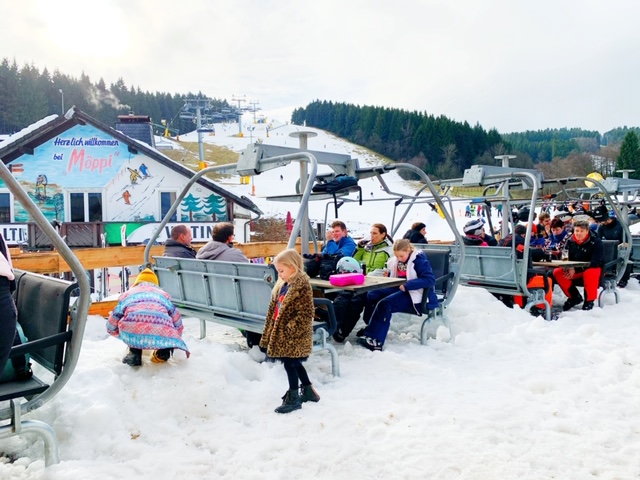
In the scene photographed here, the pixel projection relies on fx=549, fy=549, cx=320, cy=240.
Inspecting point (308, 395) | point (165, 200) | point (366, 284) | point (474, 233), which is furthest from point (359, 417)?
point (165, 200)

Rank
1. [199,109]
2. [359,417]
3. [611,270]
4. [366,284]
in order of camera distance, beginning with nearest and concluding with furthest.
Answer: [359,417]
[366,284]
[611,270]
[199,109]

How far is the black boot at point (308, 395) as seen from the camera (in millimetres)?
4477

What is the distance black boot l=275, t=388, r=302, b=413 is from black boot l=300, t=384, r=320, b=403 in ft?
0.30

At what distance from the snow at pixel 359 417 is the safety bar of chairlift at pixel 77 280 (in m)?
0.48

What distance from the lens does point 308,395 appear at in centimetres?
448

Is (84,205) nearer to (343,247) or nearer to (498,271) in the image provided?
(343,247)

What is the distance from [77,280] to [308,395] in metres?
2.22

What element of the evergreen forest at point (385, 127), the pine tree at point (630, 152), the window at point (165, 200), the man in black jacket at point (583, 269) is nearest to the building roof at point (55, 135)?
the window at point (165, 200)

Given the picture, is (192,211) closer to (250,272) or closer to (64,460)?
(250,272)

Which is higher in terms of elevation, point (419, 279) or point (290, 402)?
point (419, 279)

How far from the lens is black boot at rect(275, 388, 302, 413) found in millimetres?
4262

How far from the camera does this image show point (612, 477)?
3221 millimetres

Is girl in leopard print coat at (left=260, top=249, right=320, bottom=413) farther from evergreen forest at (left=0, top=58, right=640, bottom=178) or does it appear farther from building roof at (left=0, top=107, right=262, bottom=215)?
evergreen forest at (left=0, top=58, right=640, bottom=178)

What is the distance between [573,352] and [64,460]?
4.90 meters
